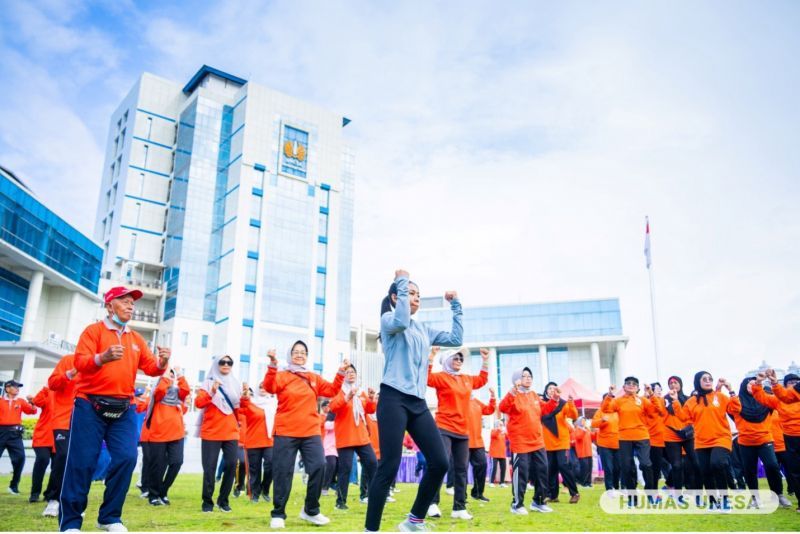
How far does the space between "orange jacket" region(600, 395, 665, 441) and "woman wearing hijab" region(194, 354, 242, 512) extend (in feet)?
22.6

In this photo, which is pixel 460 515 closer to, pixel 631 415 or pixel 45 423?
pixel 631 415

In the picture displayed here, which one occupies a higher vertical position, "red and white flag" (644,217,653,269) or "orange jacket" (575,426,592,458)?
"red and white flag" (644,217,653,269)

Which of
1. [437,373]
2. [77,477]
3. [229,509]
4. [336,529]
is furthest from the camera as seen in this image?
[437,373]

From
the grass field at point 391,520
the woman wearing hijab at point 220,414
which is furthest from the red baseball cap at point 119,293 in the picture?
the woman wearing hijab at point 220,414

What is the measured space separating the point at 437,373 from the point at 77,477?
573 centimetres

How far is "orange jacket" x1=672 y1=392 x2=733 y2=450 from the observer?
396 inches

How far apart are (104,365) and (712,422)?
900cm

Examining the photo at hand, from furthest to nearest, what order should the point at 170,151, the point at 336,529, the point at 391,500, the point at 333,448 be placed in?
the point at 170,151, the point at 333,448, the point at 391,500, the point at 336,529

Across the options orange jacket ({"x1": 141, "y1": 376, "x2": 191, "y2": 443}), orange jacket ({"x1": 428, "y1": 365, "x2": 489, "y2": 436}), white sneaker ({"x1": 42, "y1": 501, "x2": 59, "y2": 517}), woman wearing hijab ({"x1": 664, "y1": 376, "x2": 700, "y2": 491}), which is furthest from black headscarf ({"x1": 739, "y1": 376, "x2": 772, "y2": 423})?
white sneaker ({"x1": 42, "y1": 501, "x2": 59, "y2": 517})

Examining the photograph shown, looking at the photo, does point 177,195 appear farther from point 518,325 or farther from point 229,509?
point 229,509

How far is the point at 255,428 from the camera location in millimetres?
11227

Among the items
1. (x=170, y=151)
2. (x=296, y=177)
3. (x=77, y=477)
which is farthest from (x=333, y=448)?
(x=170, y=151)

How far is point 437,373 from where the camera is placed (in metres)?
10.3

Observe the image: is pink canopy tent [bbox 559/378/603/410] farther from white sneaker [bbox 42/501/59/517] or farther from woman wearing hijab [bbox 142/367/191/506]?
white sneaker [bbox 42/501/59/517]
